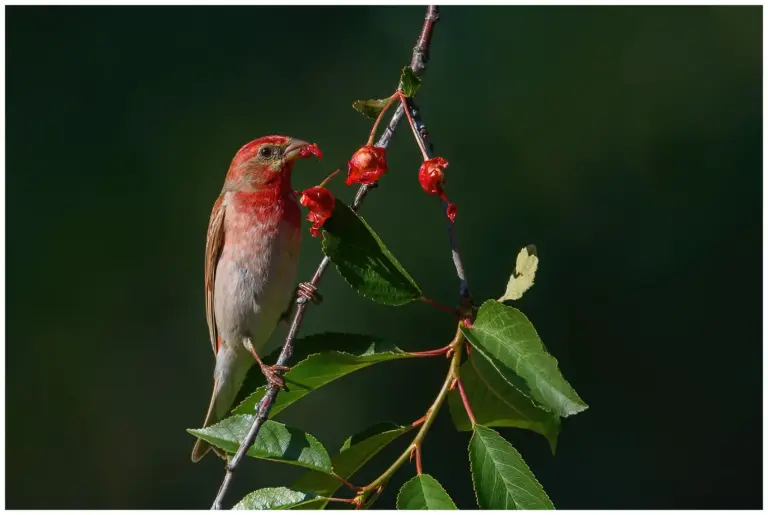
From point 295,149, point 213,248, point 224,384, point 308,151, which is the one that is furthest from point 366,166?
point 224,384

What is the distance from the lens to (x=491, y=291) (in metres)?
5.01

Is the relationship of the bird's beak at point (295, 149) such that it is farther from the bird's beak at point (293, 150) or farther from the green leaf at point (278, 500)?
the green leaf at point (278, 500)

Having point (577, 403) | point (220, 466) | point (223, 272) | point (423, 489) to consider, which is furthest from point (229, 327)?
point (220, 466)

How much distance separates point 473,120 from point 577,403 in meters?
4.47

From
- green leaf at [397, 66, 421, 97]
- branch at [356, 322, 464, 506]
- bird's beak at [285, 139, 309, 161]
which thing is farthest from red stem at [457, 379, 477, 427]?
bird's beak at [285, 139, 309, 161]

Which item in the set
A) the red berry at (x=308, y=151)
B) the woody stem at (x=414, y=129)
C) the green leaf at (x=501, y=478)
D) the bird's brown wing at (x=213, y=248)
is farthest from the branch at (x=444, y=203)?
the bird's brown wing at (x=213, y=248)

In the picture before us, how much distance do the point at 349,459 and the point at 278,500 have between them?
15 centimetres

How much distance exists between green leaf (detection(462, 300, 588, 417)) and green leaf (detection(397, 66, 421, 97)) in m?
0.46

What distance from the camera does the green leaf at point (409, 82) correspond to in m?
1.79

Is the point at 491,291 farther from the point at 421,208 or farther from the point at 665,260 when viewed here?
the point at 665,260

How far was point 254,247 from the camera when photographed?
2930 millimetres

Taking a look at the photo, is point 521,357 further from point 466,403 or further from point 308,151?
point 308,151

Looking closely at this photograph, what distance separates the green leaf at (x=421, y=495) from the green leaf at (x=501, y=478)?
2.8 inches

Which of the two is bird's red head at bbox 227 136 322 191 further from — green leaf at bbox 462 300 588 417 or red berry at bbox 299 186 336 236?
green leaf at bbox 462 300 588 417
